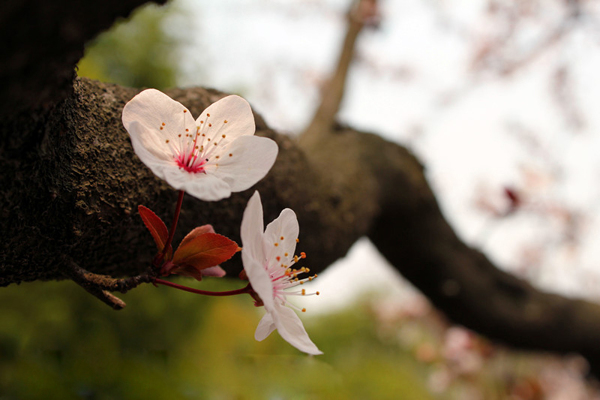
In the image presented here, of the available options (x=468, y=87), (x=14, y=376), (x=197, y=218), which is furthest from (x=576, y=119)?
(x=14, y=376)

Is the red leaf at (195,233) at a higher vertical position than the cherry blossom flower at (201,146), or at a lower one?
lower

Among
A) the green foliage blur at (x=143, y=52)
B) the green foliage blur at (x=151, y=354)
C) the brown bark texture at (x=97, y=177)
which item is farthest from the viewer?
the green foliage blur at (x=143, y=52)

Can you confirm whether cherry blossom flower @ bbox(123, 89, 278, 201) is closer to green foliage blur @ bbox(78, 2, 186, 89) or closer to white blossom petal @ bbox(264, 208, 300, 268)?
white blossom petal @ bbox(264, 208, 300, 268)

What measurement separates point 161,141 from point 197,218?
0.67 feet

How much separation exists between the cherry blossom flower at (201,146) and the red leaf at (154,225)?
0.15ft

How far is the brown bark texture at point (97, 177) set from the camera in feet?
0.74

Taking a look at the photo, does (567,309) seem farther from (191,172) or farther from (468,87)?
(468,87)

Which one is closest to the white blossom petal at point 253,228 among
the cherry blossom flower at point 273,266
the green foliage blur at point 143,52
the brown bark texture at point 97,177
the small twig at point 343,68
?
the cherry blossom flower at point 273,266

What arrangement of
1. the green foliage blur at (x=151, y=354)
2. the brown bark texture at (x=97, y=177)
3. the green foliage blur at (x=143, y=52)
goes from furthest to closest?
the green foliage blur at (x=143, y=52) < the green foliage blur at (x=151, y=354) < the brown bark texture at (x=97, y=177)

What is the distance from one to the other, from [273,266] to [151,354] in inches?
51.4

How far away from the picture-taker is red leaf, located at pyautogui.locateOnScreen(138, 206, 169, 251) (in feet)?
0.96

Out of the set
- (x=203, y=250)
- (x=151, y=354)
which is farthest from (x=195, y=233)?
(x=151, y=354)

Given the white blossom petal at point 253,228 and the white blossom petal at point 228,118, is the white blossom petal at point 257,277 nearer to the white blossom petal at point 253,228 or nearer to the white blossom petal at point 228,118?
the white blossom petal at point 253,228

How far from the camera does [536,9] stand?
2.45m
